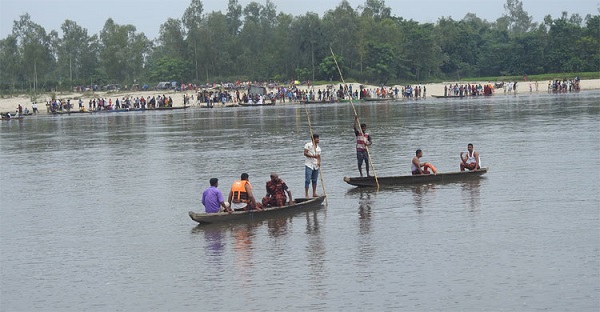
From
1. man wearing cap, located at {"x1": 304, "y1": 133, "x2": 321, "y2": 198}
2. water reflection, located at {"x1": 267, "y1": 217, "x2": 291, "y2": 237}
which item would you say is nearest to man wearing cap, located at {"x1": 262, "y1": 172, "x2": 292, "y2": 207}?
water reflection, located at {"x1": 267, "y1": 217, "x2": 291, "y2": 237}

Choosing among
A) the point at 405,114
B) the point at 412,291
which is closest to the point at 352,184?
the point at 412,291

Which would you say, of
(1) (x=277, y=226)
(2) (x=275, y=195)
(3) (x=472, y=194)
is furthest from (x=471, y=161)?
(1) (x=277, y=226)

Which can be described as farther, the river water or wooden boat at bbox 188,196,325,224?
wooden boat at bbox 188,196,325,224

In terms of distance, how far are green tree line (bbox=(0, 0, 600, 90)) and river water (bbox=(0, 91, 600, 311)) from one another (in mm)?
82470

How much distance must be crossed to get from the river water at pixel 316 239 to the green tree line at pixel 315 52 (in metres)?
82.5

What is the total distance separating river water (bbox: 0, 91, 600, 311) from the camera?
562 inches

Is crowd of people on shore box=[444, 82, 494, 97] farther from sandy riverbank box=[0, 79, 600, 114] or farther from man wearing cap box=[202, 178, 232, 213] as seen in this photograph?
man wearing cap box=[202, 178, 232, 213]

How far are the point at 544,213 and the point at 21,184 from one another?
18.9 meters

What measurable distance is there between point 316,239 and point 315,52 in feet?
340

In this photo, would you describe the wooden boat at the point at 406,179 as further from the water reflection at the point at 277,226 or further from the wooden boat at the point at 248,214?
the water reflection at the point at 277,226

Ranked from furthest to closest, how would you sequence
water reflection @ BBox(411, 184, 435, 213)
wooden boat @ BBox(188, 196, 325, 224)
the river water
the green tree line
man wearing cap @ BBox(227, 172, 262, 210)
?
1. the green tree line
2. water reflection @ BBox(411, 184, 435, 213)
3. man wearing cap @ BBox(227, 172, 262, 210)
4. wooden boat @ BBox(188, 196, 325, 224)
5. the river water

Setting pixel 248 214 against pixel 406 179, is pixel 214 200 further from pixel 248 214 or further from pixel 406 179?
pixel 406 179

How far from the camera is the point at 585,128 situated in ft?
146

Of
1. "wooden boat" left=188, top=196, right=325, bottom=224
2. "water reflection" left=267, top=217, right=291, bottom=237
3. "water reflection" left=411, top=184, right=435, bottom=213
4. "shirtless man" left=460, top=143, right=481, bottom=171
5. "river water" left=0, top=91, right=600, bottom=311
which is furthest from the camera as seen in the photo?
"shirtless man" left=460, top=143, right=481, bottom=171
